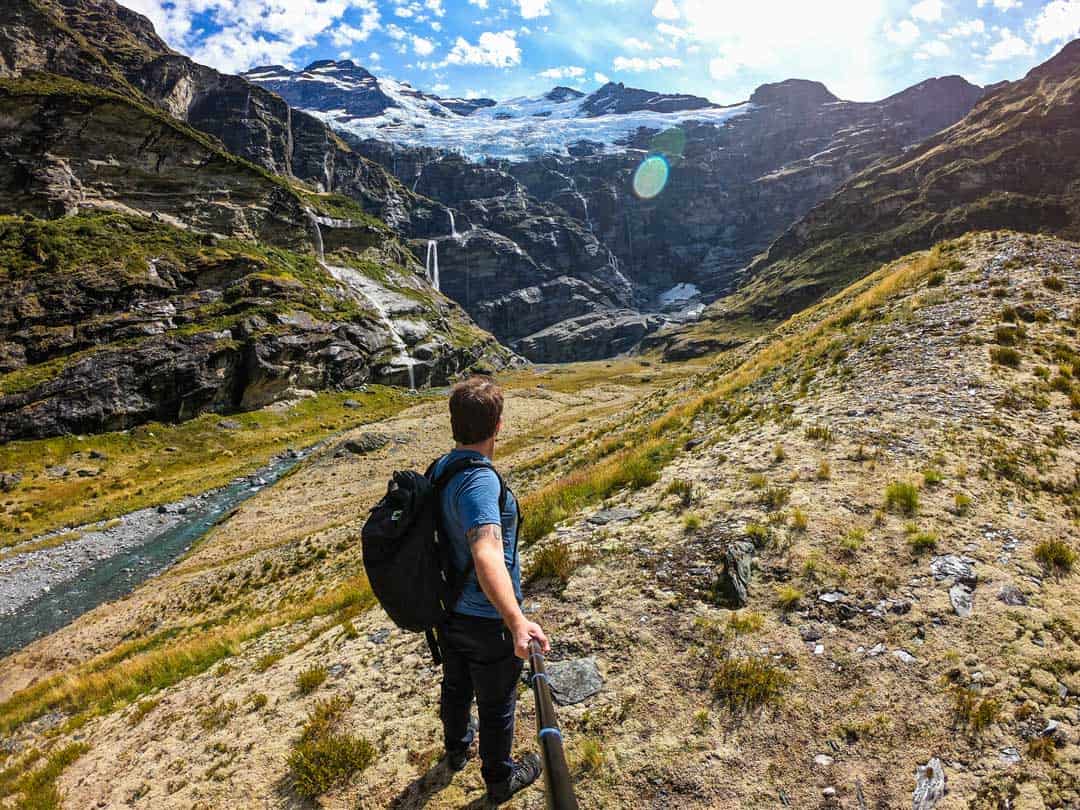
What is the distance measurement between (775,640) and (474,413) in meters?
5.38

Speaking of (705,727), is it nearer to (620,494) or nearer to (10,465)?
(620,494)

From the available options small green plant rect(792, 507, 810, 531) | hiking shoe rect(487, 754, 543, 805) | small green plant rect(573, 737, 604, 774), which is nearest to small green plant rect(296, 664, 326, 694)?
hiking shoe rect(487, 754, 543, 805)

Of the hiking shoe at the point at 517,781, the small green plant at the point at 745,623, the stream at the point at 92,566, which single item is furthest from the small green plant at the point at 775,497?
the stream at the point at 92,566

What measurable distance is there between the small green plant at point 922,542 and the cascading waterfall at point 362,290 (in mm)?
116704

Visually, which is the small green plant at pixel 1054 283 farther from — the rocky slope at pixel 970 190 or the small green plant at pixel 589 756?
the rocky slope at pixel 970 190

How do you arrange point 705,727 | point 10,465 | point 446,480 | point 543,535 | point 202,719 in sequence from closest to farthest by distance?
1. point 446,480
2. point 705,727
3. point 202,719
4. point 543,535
5. point 10,465

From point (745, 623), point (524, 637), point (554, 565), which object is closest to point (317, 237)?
point (554, 565)

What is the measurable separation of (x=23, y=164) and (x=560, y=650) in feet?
443

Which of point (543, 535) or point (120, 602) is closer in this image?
point (543, 535)

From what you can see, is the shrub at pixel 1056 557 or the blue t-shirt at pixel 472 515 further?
the shrub at pixel 1056 557

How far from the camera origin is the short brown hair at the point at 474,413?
15.0 feet

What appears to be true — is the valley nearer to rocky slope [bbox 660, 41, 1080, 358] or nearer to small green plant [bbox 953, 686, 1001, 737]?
small green plant [bbox 953, 686, 1001, 737]

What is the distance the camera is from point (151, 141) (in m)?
104

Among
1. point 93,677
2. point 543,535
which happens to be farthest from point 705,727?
point 93,677
